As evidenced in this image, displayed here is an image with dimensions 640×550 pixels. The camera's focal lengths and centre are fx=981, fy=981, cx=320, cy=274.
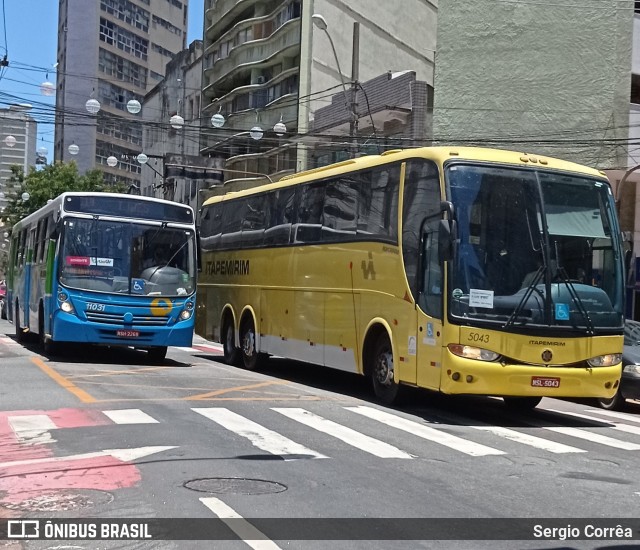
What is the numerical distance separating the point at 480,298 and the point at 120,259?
30.1ft

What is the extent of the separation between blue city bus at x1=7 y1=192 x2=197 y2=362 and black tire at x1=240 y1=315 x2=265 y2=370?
3.87 ft

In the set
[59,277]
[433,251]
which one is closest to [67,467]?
[433,251]

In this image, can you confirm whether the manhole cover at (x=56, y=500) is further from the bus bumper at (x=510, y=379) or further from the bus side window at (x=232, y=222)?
the bus side window at (x=232, y=222)

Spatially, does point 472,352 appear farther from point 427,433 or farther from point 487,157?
point 487,157

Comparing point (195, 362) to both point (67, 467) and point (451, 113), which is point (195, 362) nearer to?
point (67, 467)

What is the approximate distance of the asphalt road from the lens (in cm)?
681

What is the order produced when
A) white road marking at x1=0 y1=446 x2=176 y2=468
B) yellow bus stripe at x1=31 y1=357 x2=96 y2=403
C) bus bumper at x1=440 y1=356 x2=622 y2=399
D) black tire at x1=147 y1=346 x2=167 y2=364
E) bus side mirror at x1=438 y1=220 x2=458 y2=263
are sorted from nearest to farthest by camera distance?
1. white road marking at x1=0 y1=446 x2=176 y2=468
2. bus side mirror at x1=438 y1=220 x2=458 y2=263
3. bus bumper at x1=440 y1=356 x2=622 y2=399
4. yellow bus stripe at x1=31 y1=357 x2=96 y2=403
5. black tire at x1=147 y1=346 x2=167 y2=364

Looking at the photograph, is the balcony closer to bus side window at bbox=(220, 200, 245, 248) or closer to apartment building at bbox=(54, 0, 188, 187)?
bus side window at bbox=(220, 200, 245, 248)

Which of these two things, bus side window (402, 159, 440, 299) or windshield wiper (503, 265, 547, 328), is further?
bus side window (402, 159, 440, 299)

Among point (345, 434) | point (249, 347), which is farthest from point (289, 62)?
point (345, 434)

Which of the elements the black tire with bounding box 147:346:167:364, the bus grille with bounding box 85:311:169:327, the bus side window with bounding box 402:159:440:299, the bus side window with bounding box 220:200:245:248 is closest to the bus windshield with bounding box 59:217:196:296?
the bus grille with bounding box 85:311:169:327

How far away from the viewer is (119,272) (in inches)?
758

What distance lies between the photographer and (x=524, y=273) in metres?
12.5

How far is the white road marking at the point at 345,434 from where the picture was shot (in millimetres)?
9931
